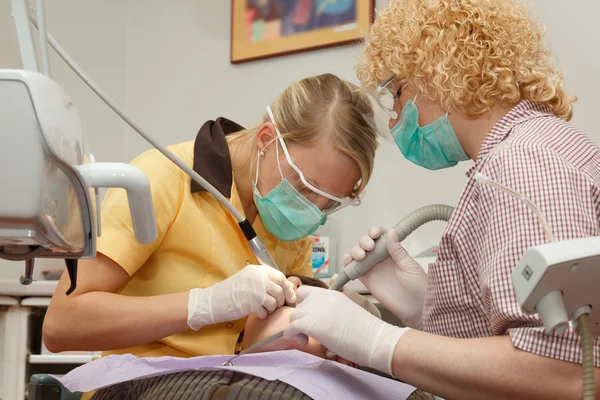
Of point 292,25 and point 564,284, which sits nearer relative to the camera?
point 564,284

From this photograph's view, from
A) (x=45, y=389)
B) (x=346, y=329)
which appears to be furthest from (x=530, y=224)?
(x=45, y=389)

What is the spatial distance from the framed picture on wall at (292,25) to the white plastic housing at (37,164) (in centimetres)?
217

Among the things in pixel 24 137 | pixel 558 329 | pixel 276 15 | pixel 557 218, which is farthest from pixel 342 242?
pixel 24 137

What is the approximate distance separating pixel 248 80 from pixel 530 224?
226 centimetres

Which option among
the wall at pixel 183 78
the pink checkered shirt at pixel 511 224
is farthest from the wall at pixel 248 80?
the pink checkered shirt at pixel 511 224

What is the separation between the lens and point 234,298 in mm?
1454

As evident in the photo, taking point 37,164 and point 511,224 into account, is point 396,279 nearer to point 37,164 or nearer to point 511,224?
point 511,224

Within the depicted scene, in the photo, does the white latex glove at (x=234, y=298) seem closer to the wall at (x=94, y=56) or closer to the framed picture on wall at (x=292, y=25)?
the framed picture on wall at (x=292, y=25)

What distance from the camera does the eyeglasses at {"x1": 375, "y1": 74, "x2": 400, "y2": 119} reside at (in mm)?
1512

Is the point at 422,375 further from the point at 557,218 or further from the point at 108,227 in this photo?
the point at 108,227

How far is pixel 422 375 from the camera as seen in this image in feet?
3.62

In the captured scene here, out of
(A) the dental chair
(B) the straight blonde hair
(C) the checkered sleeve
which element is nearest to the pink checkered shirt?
(C) the checkered sleeve

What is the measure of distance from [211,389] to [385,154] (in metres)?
1.73

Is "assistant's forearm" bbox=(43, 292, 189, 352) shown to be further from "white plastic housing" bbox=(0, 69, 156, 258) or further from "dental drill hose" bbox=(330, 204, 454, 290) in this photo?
"white plastic housing" bbox=(0, 69, 156, 258)
